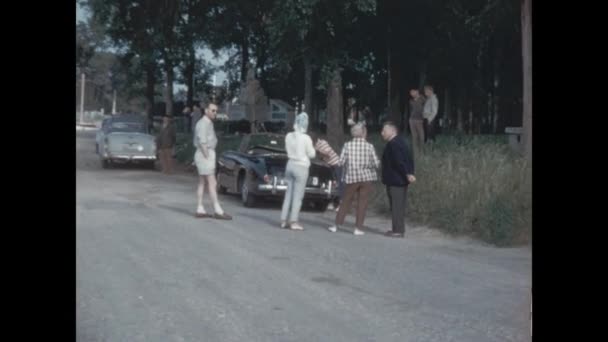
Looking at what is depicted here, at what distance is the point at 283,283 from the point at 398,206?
14.3 ft

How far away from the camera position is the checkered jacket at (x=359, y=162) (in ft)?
42.1

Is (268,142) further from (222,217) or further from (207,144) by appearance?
(207,144)

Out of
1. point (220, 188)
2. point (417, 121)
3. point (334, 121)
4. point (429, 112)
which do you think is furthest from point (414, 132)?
point (220, 188)

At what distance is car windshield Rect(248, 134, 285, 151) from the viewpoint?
1720cm

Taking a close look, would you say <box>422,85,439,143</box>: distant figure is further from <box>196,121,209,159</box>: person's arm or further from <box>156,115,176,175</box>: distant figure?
<box>196,121,209,159</box>: person's arm

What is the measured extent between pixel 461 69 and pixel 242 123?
10.4m

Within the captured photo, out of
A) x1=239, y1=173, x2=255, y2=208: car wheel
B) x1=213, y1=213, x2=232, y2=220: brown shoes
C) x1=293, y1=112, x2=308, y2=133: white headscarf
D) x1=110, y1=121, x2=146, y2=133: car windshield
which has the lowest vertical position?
x1=213, y1=213, x2=232, y2=220: brown shoes

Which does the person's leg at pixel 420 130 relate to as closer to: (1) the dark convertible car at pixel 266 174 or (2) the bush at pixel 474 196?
(2) the bush at pixel 474 196

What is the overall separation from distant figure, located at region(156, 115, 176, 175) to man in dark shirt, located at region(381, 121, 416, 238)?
10872 mm

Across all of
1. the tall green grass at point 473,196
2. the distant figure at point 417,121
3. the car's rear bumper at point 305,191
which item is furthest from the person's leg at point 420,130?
the car's rear bumper at point 305,191

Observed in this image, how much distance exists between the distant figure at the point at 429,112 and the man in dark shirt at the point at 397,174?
22.8 ft

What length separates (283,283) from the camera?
336 inches

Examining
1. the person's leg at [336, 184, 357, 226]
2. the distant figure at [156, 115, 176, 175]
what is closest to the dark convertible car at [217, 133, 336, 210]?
the person's leg at [336, 184, 357, 226]
